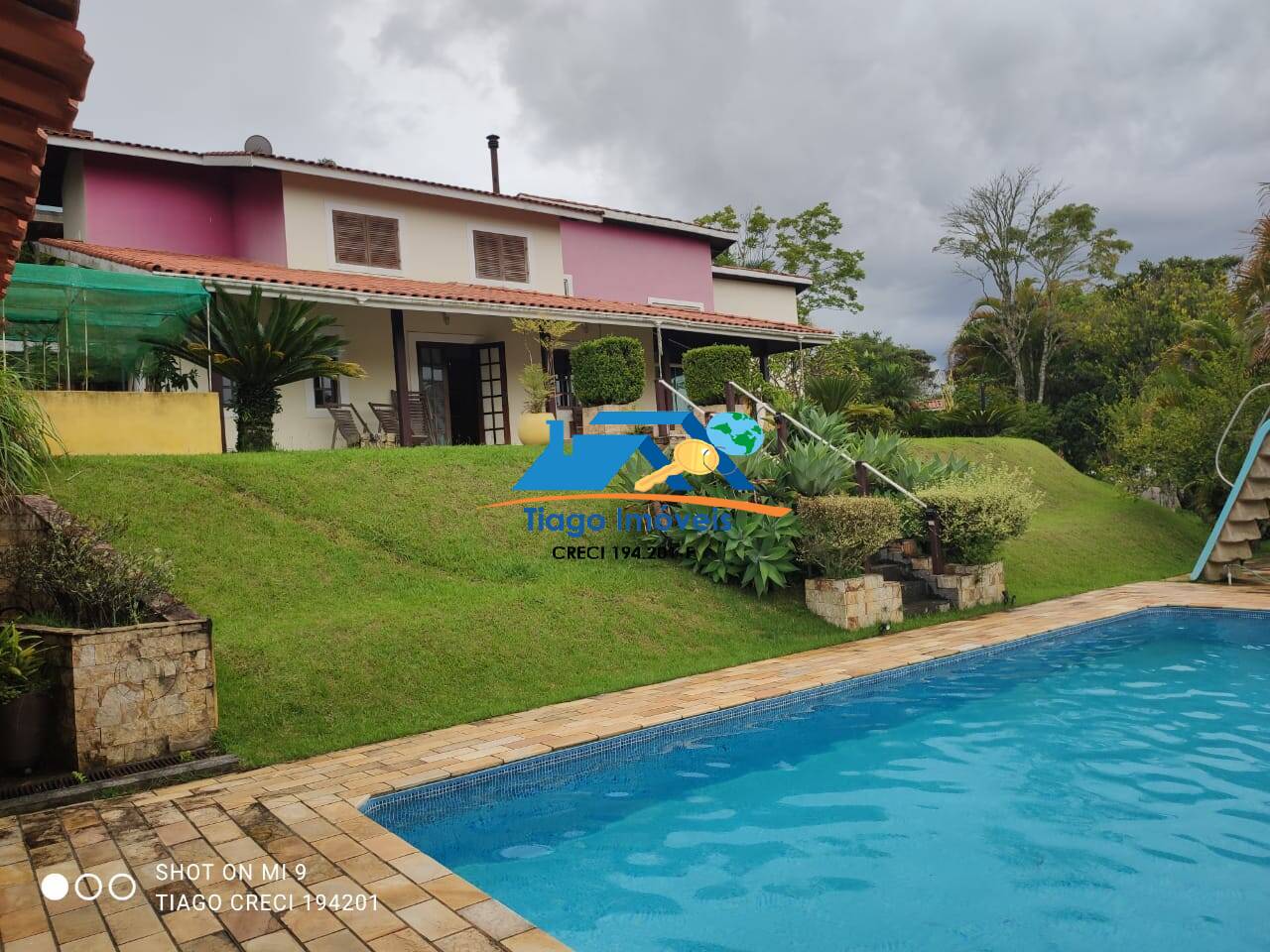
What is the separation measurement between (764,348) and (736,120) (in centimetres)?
547

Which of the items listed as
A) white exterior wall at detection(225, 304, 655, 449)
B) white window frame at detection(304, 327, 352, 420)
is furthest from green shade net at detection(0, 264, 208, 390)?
white window frame at detection(304, 327, 352, 420)

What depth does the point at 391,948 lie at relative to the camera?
3379 mm

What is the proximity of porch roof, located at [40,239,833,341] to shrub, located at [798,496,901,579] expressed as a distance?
25.7ft

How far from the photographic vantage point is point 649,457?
12.4 meters

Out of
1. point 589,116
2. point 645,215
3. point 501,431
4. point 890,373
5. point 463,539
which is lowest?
point 463,539

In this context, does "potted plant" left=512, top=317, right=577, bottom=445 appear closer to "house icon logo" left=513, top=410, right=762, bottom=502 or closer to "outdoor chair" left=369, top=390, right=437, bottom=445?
"house icon logo" left=513, top=410, right=762, bottom=502

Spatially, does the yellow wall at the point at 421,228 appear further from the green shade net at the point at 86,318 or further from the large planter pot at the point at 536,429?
the large planter pot at the point at 536,429

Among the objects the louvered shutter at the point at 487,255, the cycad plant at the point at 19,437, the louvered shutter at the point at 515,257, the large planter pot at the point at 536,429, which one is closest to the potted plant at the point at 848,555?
the large planter pot at the point at 536,429

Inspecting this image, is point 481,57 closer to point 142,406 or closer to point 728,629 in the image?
point 142,406

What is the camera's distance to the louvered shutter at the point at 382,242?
17047 mm

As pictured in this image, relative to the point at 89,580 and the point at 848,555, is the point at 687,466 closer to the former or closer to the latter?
the point at 848,555

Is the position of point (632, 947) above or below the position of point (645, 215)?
below

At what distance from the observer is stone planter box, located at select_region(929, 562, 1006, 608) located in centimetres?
1150

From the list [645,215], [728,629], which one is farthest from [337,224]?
[728,629]
